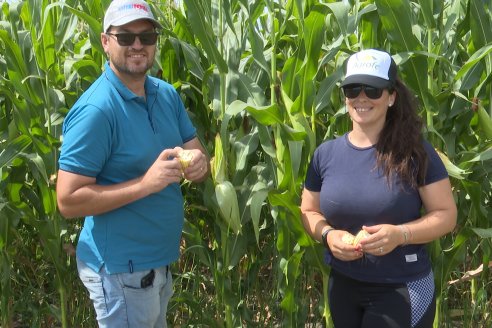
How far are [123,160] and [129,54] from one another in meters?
0.39

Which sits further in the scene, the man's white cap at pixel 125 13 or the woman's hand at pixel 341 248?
the man's white cap at pixel 125 13

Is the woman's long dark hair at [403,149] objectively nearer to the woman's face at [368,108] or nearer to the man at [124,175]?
the woman's face at [368,108]

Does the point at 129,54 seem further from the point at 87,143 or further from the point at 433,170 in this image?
the point at 433,170

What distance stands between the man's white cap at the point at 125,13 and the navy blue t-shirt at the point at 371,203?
862mm

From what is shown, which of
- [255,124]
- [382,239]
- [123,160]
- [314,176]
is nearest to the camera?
[382,239]

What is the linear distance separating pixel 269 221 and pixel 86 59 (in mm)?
1246

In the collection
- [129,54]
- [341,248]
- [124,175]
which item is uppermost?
[129,54]

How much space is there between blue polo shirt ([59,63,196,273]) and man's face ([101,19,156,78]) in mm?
46

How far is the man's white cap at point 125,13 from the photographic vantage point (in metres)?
2.68

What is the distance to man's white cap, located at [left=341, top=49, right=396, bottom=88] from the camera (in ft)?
8.34

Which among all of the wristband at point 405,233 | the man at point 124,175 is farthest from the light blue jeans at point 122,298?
the wristband at point 405,233

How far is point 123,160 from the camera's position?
8.75 feet

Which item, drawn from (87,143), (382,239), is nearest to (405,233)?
(382,239)

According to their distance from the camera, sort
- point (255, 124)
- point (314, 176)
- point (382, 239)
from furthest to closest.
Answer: point (255, 124) → point (314, 176) → point (382, 239)
